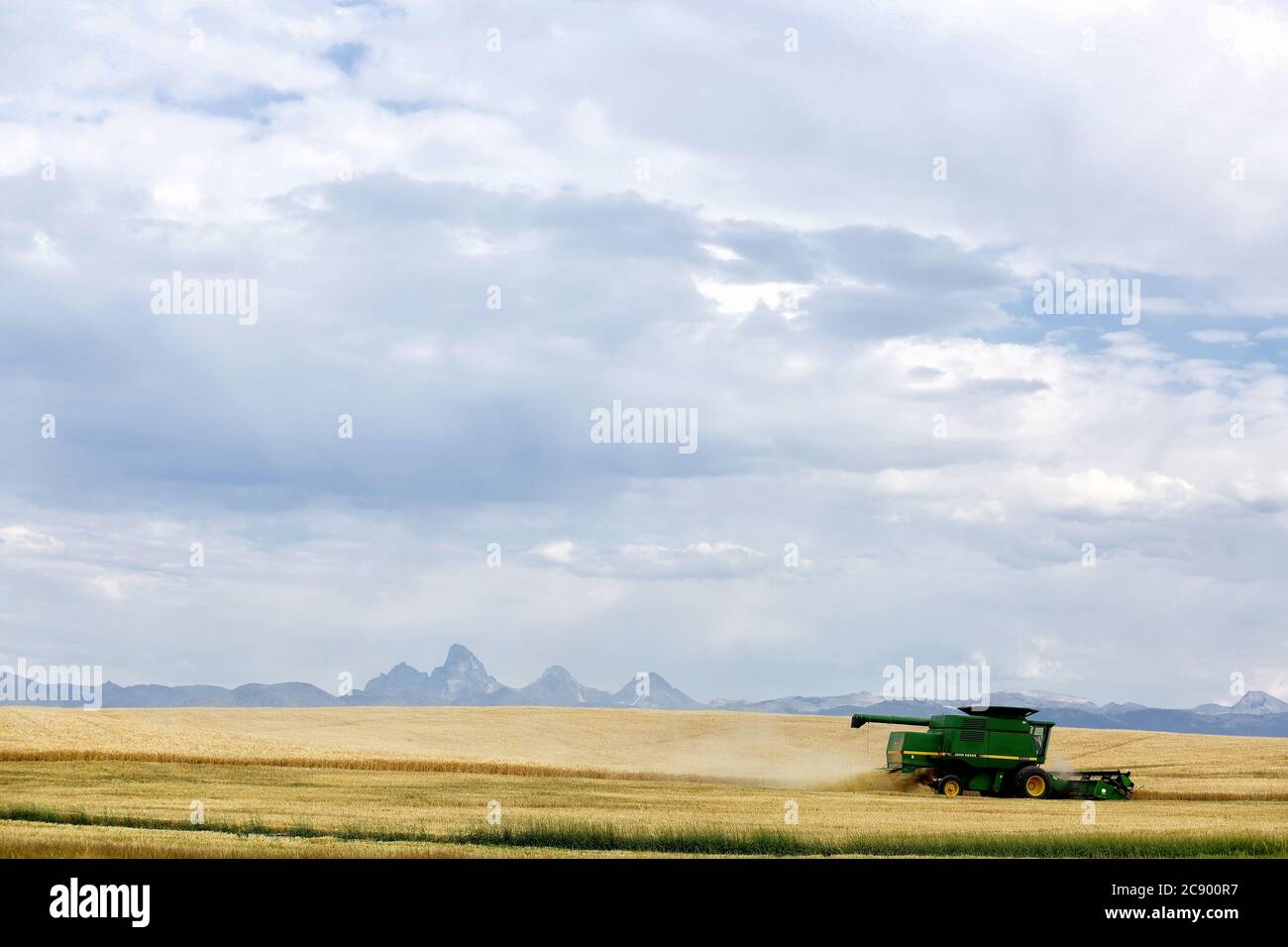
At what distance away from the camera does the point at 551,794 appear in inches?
1661

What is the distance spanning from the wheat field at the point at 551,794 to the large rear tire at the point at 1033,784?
3.00m

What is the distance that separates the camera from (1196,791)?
49219mm

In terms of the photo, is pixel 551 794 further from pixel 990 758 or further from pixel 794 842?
pixel 990 758

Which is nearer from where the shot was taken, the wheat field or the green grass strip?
the green grass strip

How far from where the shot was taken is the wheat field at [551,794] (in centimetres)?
2767

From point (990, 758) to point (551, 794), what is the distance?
53.7 ft

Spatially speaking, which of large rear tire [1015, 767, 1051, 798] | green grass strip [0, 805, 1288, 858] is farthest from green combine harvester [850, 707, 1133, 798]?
green grass strip [0, 805, 1288, 858]

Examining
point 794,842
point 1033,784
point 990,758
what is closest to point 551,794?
point 794,842

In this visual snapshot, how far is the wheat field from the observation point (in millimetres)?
27672

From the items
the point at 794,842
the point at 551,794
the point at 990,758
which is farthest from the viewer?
the point at 990,758

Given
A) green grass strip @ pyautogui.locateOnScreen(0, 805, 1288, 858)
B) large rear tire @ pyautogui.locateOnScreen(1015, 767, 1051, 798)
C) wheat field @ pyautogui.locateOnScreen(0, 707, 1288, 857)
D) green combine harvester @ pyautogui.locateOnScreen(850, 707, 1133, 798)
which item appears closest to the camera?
green grass strip @ pyautogui.locateOnScreen(0, 805, 1288, 858)

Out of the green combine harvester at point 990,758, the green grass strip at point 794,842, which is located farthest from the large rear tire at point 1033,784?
the green grass strip at point 794,842

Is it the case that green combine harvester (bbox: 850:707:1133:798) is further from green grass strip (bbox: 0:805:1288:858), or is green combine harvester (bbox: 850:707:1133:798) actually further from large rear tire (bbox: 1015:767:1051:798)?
green grass strip (bbox: 0:805:1288:858)
